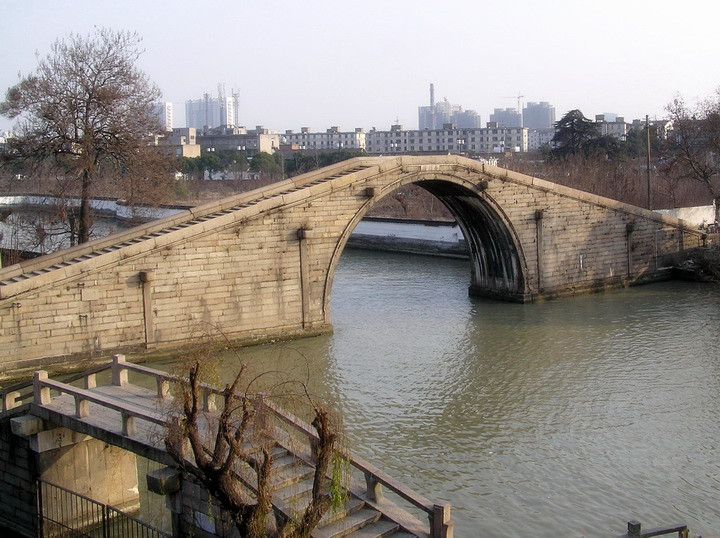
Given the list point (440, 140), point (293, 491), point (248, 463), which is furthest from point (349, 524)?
point (440, 140)

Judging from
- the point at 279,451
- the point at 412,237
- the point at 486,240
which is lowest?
the point at 279,451

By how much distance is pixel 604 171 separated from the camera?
45.8m

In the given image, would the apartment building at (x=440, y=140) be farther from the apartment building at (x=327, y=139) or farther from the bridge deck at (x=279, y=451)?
the bridge deck at (x=279, y=451)

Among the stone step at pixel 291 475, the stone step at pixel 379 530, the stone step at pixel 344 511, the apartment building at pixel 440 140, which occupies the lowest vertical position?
the stone step at pixel 379 530

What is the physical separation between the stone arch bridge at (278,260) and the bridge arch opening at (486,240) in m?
0.04

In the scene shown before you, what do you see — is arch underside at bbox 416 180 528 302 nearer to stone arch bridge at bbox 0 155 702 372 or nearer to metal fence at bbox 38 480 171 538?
stone arch bridge at bbox 0 155 702 372

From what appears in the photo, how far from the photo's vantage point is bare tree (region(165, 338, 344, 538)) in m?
7.86

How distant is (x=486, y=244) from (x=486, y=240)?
15 cm

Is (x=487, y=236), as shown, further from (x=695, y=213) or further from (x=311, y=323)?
(x=695, y=213)

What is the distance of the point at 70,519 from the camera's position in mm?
10781

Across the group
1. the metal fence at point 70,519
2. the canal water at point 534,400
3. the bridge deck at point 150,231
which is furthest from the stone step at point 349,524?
the bridge deck at point 150,231

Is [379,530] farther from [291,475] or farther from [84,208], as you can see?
[84,208]

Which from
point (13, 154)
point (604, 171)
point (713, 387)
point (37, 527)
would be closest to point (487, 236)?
point (713, 387)

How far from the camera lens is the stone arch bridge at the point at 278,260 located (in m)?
17.7
